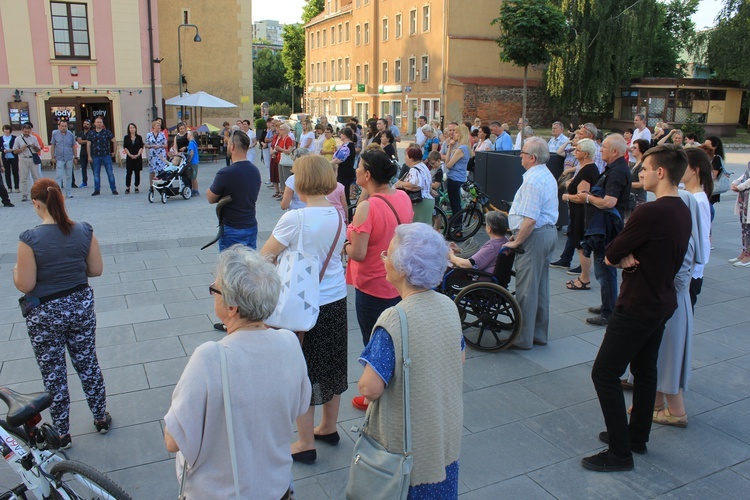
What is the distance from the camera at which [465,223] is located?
1023 centimetres

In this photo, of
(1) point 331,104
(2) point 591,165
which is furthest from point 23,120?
(1) point 331,104

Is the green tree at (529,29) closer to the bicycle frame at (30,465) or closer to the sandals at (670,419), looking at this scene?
the sandals at (670,419)

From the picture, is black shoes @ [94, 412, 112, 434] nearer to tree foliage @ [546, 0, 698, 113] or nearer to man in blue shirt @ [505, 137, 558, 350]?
man in blue shirt @ [505, 137, 558, 350]

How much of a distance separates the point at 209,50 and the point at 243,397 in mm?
27796

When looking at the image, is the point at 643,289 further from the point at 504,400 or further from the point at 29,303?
the point at 29,303

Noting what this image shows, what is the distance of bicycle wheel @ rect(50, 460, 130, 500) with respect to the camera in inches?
105

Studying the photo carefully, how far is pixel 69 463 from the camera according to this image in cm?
269

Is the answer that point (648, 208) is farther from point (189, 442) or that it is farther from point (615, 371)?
point (189, 442)

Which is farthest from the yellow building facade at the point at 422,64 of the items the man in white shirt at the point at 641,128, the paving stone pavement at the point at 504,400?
the paving stone pavement at the point at 504,400

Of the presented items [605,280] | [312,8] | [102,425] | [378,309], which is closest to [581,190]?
[605,280]

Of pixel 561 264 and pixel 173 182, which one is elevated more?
pixel 173 182

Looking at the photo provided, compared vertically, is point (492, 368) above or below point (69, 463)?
below

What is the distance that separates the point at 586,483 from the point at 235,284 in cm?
252

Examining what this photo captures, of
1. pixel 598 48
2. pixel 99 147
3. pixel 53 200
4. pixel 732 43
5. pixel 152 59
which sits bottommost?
pixel 99 147
